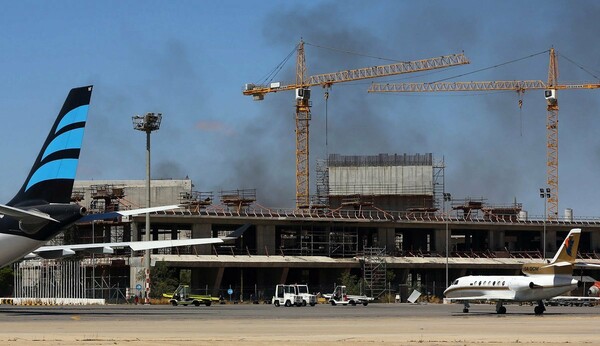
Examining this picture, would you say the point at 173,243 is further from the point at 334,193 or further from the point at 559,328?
the point at 334,193

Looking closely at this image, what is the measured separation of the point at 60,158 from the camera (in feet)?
194

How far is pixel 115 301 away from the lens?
109750 millimetres

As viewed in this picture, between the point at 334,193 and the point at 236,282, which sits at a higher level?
the point at 334,193

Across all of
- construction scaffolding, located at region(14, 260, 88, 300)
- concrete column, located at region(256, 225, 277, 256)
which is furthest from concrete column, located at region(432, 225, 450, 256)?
construction scaffolding, located at region(14, 260, 88, 300)

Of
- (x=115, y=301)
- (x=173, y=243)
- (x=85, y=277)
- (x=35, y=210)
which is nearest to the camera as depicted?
(x=35, y=210)

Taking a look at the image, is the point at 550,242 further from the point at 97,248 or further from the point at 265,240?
the point at 97,248

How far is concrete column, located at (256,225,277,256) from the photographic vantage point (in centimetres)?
14375

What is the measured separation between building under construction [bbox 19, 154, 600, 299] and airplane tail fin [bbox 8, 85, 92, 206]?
64.7 metres

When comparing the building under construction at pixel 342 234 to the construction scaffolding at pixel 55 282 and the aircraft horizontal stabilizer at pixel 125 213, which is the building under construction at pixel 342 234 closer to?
the construction scaffolding at pixel 55 282

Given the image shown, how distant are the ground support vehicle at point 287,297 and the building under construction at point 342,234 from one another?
983 inches

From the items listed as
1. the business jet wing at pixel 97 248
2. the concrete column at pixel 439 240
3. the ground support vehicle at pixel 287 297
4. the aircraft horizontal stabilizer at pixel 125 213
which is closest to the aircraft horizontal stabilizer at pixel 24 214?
the aircraft horizontal stabilizer at pixel 125 213

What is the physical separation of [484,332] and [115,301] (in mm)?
69586

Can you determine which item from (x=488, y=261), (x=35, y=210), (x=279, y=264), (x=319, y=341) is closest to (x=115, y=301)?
(x=279, y=264)

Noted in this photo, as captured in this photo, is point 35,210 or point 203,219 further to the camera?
point 203,219
